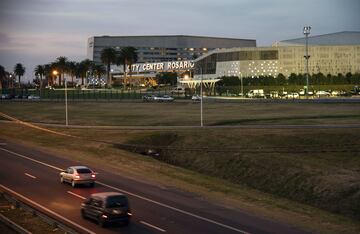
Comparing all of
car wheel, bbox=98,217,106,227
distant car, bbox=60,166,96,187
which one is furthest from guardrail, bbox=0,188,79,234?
distant car, bbox=60,166,96,187

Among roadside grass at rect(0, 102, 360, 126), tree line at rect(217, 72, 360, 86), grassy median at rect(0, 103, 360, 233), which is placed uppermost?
tree line at rect(217, 72, 360, 86)

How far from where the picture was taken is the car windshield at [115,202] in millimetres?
26062

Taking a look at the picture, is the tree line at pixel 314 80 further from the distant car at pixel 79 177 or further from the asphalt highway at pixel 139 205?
the distant car at pixel 79 177

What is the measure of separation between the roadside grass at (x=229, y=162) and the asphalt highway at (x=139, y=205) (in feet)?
5.87

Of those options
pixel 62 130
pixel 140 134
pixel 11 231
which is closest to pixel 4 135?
pixel 62 130

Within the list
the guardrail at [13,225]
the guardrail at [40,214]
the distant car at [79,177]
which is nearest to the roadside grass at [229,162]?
the distant car at [79,177]

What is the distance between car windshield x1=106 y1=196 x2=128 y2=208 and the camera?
85.5 feet

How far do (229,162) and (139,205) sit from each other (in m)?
20.9

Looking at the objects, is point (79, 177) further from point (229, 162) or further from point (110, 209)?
point (229, 162)

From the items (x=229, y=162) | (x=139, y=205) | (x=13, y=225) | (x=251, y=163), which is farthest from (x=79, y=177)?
(x=251, y=163)

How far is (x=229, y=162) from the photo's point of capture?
5141cm

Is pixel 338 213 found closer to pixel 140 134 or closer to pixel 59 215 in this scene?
pixel 59 215

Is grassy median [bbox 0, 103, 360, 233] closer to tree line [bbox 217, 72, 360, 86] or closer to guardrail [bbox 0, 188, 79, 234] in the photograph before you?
guardrail [bbox 0, 188, 79, 234]

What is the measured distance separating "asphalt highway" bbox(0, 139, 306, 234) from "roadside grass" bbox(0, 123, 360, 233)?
179 centimetres
